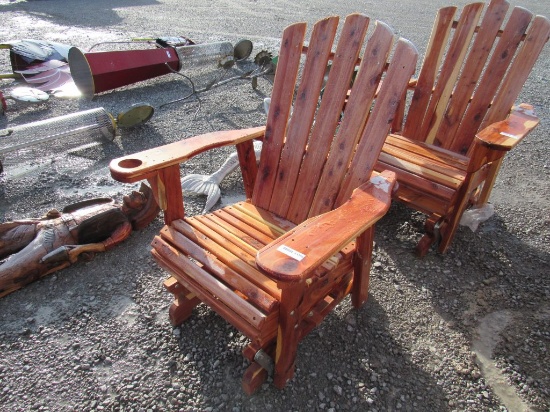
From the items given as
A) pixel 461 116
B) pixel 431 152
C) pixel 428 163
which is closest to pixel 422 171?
pixel 428 163

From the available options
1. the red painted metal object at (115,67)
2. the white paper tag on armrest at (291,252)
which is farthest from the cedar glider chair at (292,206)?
the red painted metal object at (115,67)

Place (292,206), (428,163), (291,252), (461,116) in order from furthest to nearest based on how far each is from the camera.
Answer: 1. (461,116)
2. (428,163)
3. (292,206)
4. (291,252)

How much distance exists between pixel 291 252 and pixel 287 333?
476mm

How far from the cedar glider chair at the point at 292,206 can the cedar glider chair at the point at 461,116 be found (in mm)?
722

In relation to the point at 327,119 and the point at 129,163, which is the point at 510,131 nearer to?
the point at 327,119

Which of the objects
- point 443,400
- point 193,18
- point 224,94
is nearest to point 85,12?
point 193,18

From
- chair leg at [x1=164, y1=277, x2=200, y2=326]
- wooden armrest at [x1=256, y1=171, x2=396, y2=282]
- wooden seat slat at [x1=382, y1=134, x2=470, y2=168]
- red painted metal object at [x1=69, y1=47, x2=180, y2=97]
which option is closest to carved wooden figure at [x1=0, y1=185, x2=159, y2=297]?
chair leg at [x1=164, y1=277, x2=200, y2=326]

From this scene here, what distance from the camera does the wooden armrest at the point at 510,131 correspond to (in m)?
2.12

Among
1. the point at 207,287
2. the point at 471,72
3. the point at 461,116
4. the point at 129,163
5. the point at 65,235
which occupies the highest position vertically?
the point at 471,72

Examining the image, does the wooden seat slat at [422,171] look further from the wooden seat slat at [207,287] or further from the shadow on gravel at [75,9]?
the shadow on gravel at [75,9]

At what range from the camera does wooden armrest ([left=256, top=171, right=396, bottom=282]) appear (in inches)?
45.0

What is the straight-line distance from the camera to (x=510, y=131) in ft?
7.54

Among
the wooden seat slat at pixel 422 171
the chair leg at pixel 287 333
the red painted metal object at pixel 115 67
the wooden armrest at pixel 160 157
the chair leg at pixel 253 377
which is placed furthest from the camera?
the red painted metal object at pixel 115 67

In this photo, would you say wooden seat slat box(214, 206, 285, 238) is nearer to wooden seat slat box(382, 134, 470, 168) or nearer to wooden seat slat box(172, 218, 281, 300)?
wooden seat slat box(172, 218, 281, 300)
